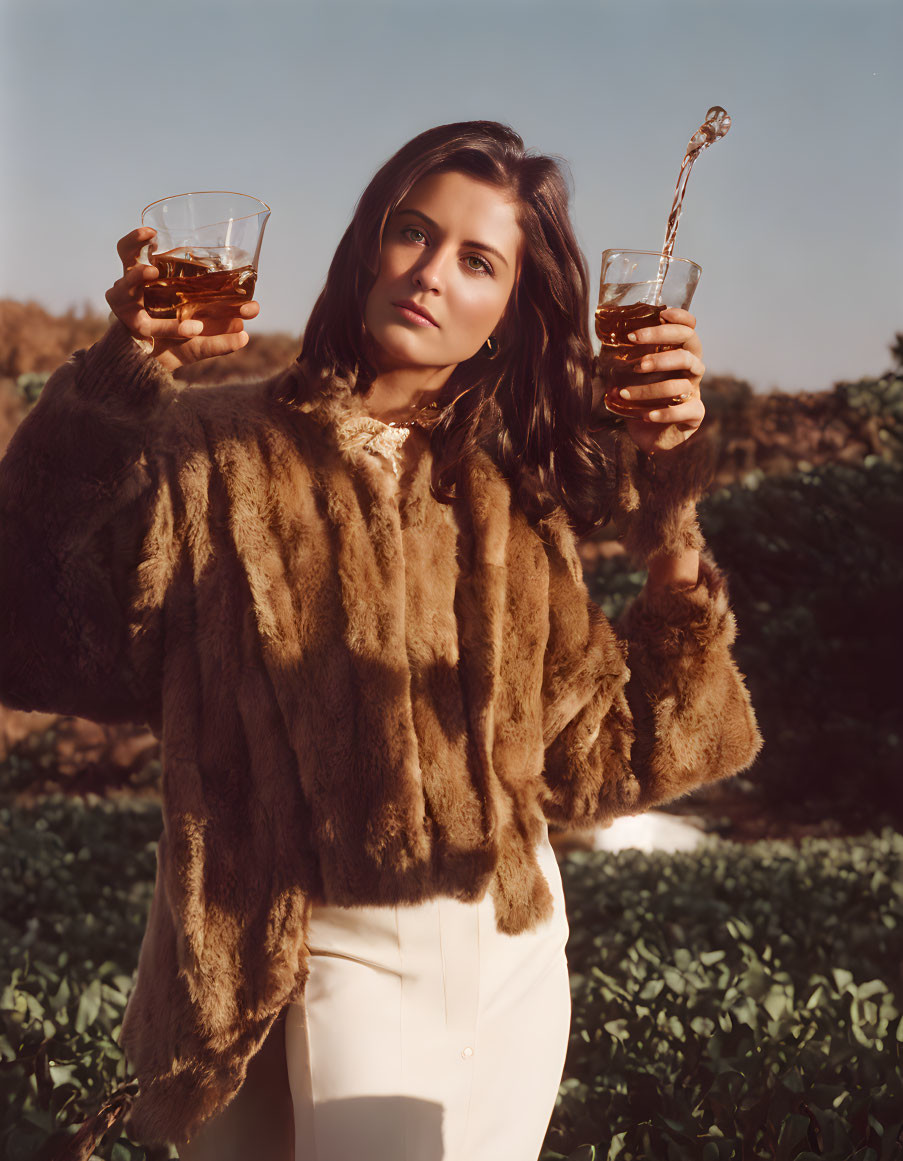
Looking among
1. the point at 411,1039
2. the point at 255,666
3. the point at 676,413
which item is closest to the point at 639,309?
the point at 676,413

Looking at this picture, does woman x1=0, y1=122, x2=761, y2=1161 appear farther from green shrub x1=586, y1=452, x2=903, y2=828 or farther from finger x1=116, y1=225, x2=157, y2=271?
green shrub x1=586, y1=452, x2=903, y2=828

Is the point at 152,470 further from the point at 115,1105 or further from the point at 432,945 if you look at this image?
the point at 115,1105

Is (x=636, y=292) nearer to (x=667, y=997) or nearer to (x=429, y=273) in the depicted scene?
(x=429, y=273)

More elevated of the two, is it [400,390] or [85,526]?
[400,390]

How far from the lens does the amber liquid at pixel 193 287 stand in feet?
5.01

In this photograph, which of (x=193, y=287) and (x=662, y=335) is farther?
(x=662, y=335)

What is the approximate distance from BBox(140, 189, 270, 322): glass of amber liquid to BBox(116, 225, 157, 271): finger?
0.01 metres

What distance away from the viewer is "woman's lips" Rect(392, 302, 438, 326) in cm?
187

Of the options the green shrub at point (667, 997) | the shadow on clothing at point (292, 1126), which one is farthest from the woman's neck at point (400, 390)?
the green shrub at point (667, 997)

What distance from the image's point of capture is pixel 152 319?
156cm

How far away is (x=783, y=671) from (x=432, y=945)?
295 inches

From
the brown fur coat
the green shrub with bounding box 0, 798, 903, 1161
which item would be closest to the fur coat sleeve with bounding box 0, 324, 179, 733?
the brown fur coat

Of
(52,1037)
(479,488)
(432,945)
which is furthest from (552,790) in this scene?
(52,1037)

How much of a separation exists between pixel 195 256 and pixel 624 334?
2.08 ft
